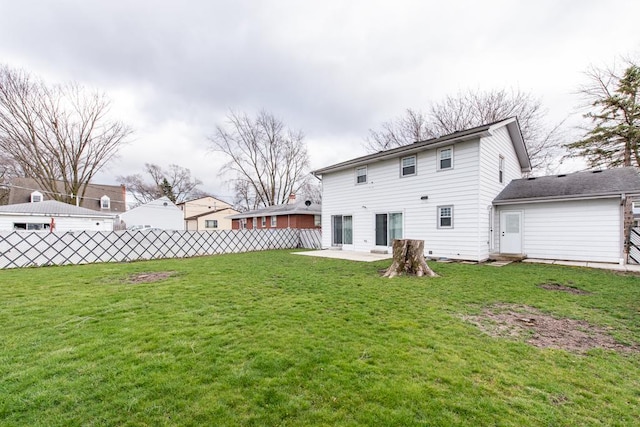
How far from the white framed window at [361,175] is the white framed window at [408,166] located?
1916 mm

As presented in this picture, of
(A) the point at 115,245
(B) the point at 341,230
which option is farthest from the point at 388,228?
(A) the point at 115,245

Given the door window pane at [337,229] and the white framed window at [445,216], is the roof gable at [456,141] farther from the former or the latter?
the door window pane at [337,229]

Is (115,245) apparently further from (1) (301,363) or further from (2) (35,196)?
(2) (35,196)

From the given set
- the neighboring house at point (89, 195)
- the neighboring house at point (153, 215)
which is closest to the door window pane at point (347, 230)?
the neighboring house at point (153, 215)

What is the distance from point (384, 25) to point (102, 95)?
21.0 meters

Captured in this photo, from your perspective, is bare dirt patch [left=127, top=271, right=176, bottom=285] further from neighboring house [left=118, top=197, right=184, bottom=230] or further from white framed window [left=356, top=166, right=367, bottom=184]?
neighboring house [left=118, top=197, right=184, bottom=230]

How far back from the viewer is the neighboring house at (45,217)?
14.8 meters

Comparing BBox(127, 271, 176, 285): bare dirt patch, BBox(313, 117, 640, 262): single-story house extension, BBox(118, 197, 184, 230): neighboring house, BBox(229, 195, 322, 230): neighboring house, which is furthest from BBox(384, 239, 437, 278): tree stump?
BBox(118, 197, 184, 230): neighboring house

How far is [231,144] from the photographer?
28.4 meters

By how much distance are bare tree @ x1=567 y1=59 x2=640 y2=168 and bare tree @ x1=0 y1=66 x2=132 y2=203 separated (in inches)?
1222

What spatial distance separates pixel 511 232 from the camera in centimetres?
1063

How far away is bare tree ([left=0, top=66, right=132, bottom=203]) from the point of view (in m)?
17.2

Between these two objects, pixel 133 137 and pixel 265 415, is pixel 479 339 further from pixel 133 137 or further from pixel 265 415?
pixel 133 137

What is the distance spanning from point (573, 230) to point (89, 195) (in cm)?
3814
